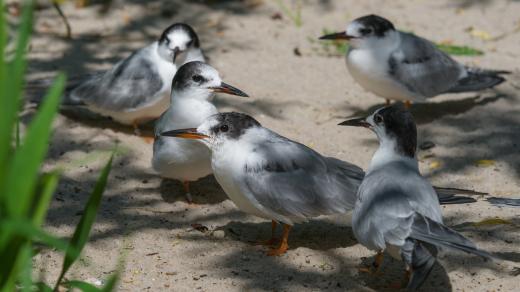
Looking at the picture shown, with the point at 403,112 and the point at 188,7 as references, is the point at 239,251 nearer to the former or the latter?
the point at 403,112

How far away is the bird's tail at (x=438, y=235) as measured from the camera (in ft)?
11.6

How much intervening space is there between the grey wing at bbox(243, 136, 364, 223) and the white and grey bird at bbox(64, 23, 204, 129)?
5.91 ft

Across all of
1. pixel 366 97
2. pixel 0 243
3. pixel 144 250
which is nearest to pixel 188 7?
pixel 366 97

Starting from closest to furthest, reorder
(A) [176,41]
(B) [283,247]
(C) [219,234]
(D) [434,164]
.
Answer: (B) [283,247] < (C) [219,234] < (D) [434,164] < (A) [176,41]

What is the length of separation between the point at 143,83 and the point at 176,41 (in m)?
0.39

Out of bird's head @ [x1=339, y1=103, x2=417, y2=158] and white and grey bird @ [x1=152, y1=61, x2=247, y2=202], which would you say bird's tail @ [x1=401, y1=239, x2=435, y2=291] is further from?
white and grey bird @ [x1=152, y1=61, x2=247, y2=202]

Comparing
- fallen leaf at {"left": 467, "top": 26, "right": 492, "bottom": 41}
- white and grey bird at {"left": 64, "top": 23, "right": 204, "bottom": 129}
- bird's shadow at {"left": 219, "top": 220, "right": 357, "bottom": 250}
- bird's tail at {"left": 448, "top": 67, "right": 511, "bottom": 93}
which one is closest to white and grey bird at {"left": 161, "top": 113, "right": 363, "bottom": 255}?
bird's shadow at {"left": 219, "top": 220, "right": 357, "bottom": 250}

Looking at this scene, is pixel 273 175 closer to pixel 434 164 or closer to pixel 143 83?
pixel 434 164

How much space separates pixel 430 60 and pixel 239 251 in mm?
2714

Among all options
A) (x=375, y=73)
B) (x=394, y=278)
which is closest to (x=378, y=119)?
(x=394, y=278)

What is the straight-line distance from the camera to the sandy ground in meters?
4.25

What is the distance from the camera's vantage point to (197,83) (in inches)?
206

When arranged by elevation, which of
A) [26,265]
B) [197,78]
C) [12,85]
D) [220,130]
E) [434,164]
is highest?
[12,85]

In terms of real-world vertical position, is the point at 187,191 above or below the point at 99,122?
above
